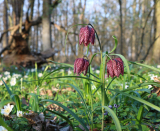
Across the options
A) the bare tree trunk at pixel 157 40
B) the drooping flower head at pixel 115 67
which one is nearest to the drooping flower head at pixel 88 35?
the drooping flower head at pixel 115 67

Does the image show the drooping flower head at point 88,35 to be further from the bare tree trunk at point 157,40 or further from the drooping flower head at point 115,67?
the bare tree trunk at point 157,40

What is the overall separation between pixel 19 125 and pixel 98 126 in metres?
0.55

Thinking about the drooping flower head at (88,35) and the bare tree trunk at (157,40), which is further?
the bare tree trunk at (157,40)

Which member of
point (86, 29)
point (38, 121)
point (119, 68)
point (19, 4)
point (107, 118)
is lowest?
point (107, 118)

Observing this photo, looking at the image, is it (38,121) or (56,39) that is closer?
(38,121)

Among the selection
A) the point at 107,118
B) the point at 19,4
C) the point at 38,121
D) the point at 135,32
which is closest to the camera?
the point at 38,121

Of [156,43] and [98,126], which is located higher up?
[156,43]

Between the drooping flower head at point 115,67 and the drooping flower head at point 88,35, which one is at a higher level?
the drooping flower head at point 88,35

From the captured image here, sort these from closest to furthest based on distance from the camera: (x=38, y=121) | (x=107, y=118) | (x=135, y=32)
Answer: (x=38, y=121) → (x=107, y=118) → (x=135, y=32)

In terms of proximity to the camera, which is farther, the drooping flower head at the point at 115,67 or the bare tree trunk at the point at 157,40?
the bare tree trunk at the point at 157,40

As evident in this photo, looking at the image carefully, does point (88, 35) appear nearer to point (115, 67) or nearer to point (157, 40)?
point (115, 67)

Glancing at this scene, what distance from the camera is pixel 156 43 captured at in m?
4.46

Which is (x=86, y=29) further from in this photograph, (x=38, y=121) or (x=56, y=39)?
(x=56, y=39)

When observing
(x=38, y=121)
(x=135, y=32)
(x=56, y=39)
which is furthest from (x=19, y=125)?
(x=135, y=32)
